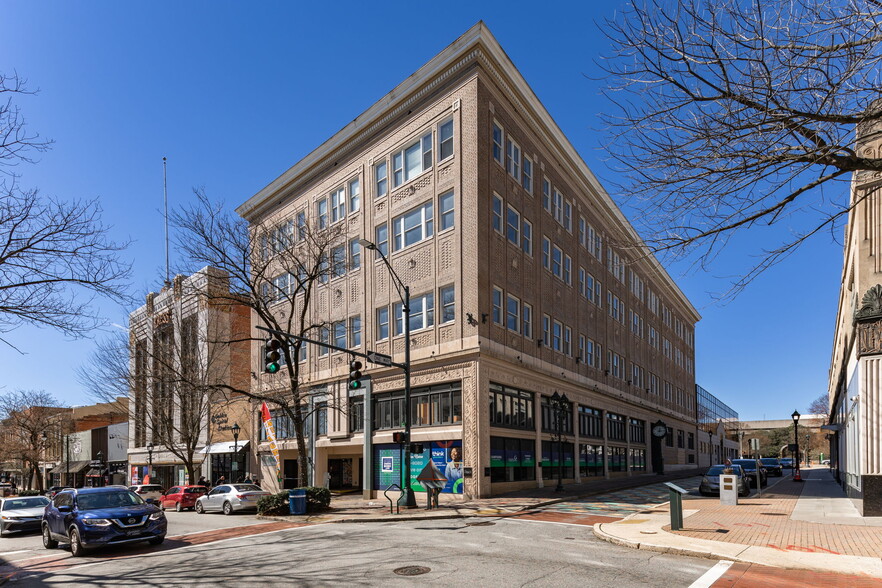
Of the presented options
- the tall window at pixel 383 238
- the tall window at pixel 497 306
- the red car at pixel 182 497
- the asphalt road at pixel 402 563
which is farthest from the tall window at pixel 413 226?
the asphalt road at pixel 402 563

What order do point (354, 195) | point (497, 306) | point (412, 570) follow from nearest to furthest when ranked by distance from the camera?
point (412, 570) < point (497, 306) < point (354, 195)

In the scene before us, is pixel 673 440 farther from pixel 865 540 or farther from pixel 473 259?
pixel 865 540

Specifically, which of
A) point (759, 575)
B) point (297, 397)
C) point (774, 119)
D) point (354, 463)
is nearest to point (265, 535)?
point (297, 397)

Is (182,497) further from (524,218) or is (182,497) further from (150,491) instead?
(524,218)

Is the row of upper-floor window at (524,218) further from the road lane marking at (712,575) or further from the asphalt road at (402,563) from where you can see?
the road lane marking at (712,575)

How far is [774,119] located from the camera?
23.6ft

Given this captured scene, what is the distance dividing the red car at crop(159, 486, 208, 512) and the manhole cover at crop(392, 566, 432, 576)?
25.3 m

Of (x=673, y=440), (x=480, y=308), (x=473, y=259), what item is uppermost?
(x=473, y=259)

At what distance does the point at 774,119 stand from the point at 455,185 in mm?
22511

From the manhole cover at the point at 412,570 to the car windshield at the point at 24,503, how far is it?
60.5 ft

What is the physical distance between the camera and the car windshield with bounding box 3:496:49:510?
75.6ft

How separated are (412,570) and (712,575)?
5014 mm

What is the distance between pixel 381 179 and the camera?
3381 centimetres

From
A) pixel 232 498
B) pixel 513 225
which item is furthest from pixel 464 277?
pixel 232 498
